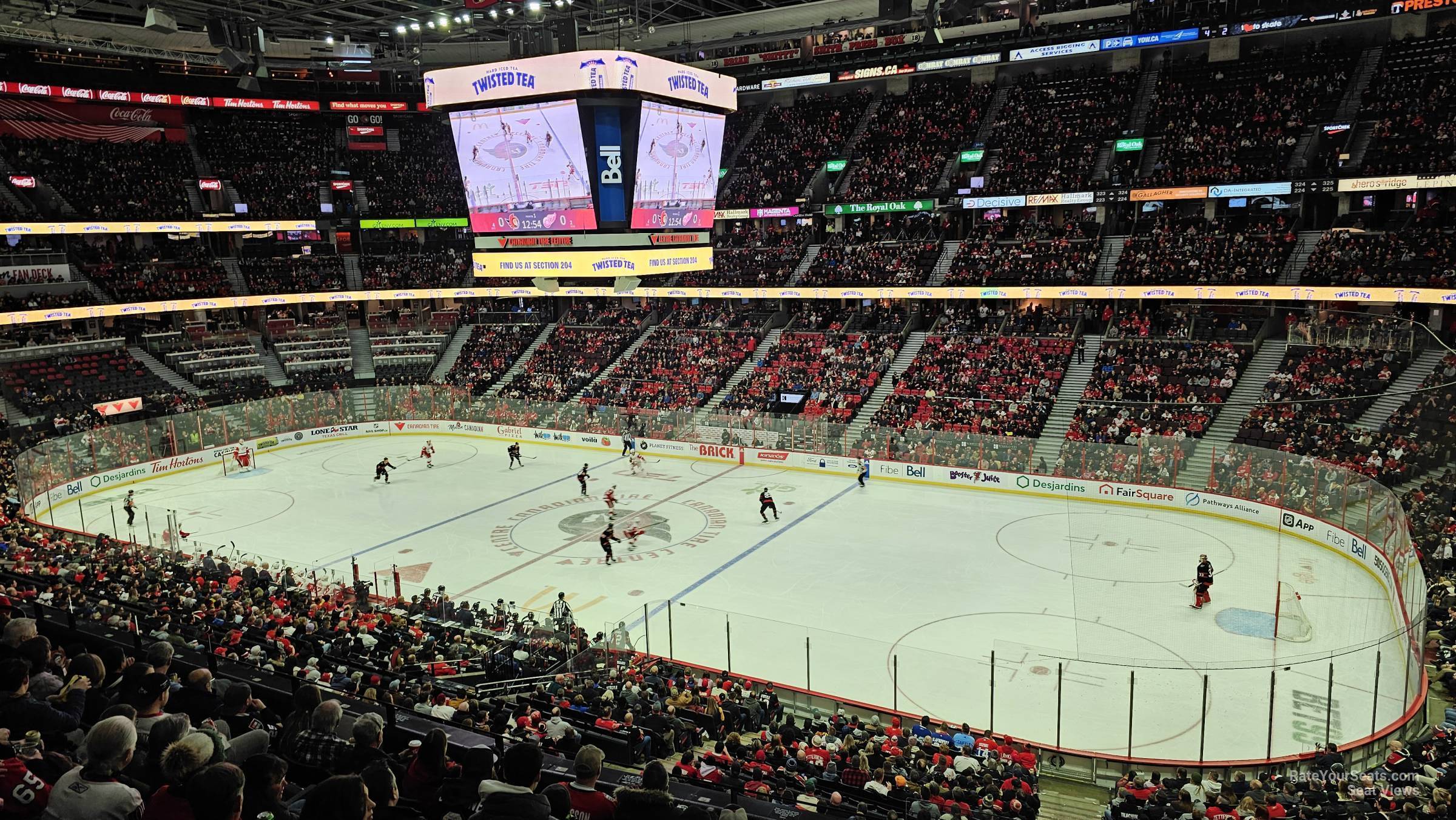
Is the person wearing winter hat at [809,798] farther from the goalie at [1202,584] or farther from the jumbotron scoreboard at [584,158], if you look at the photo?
the jumbotron scoreboard at [584,158]

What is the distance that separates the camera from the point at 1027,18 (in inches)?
1516

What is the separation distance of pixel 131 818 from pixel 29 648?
301 centimetres

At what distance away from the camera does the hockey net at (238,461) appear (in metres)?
34.6

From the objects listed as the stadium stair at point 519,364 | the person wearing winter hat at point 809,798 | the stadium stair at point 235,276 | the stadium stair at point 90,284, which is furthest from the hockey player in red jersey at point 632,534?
the stadium stair at point 235,276

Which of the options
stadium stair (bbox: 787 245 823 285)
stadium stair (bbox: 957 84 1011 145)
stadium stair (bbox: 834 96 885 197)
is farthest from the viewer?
stadium stair (bbox: 834 96 885 197)

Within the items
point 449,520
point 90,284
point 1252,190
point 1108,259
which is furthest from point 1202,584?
point 90,284

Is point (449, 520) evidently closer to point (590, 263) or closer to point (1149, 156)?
point (590, 263)

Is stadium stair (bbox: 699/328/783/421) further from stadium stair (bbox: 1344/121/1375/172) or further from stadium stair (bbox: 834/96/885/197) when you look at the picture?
stadium stair (bbox: 1344/121/1375/172)

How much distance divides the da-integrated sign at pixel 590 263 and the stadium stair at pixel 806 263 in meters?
20.1

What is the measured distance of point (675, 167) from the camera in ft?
76.2

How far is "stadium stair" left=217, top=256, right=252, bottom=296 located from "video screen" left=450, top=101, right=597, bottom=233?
100ft

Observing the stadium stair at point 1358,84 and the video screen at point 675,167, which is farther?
the stadium stair at point 1358,84

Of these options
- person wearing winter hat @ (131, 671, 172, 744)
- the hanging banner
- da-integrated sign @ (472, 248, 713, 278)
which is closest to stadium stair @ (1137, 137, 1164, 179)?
da-integrated sign @ (472, 248, 713, 278)

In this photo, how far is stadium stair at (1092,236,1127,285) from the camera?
1428 inches
